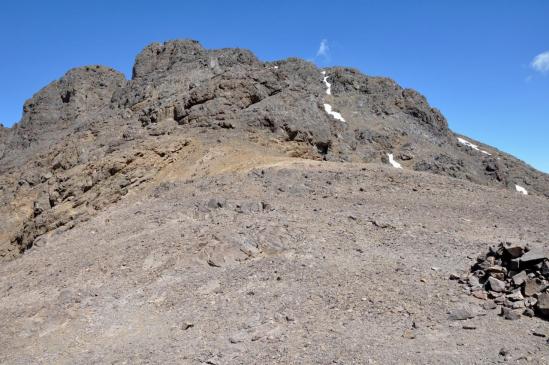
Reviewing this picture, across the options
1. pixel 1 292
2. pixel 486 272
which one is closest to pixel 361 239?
pixel 486 272

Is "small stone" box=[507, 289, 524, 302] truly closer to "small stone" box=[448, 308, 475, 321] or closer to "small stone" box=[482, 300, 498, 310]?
"small stone" box=[482, 300, 498, 310]

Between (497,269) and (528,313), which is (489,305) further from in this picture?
(497,269)

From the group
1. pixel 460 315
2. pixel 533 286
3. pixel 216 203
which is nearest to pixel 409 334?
A: pixel 460 315

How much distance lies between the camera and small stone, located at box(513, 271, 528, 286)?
9172 millimetres

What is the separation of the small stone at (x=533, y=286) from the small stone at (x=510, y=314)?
2.00 ft

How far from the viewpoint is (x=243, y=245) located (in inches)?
492

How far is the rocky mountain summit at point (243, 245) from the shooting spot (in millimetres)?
8664

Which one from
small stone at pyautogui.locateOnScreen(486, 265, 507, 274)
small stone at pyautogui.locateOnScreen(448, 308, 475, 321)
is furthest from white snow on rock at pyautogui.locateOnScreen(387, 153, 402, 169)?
small stone at pyautogui.locateOnScreen(448, 308, 475, 321)

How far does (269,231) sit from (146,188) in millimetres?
9445

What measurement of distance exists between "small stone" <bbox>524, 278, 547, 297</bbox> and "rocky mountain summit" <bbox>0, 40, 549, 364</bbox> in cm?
22

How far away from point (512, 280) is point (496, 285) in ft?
1.05

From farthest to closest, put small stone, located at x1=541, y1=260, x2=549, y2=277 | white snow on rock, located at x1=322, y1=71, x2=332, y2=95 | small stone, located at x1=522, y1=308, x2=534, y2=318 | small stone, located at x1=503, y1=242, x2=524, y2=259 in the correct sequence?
white snow on rock, located at x1=322, y1=71, x2=332, y2=95 < small stone, located at x1=503, y1=242, x2=524, y2=259 < small stone, located at x1=541, y1=260, x2=549, y2=277 < small stone, located at x1=522, y1=308, x2=534, y2=318

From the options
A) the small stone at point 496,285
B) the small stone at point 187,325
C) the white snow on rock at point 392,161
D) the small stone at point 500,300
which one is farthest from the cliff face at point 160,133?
the white snow on rock at point 392,161

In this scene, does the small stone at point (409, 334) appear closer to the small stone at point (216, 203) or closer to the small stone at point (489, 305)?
the small stone at point (489, 305)
